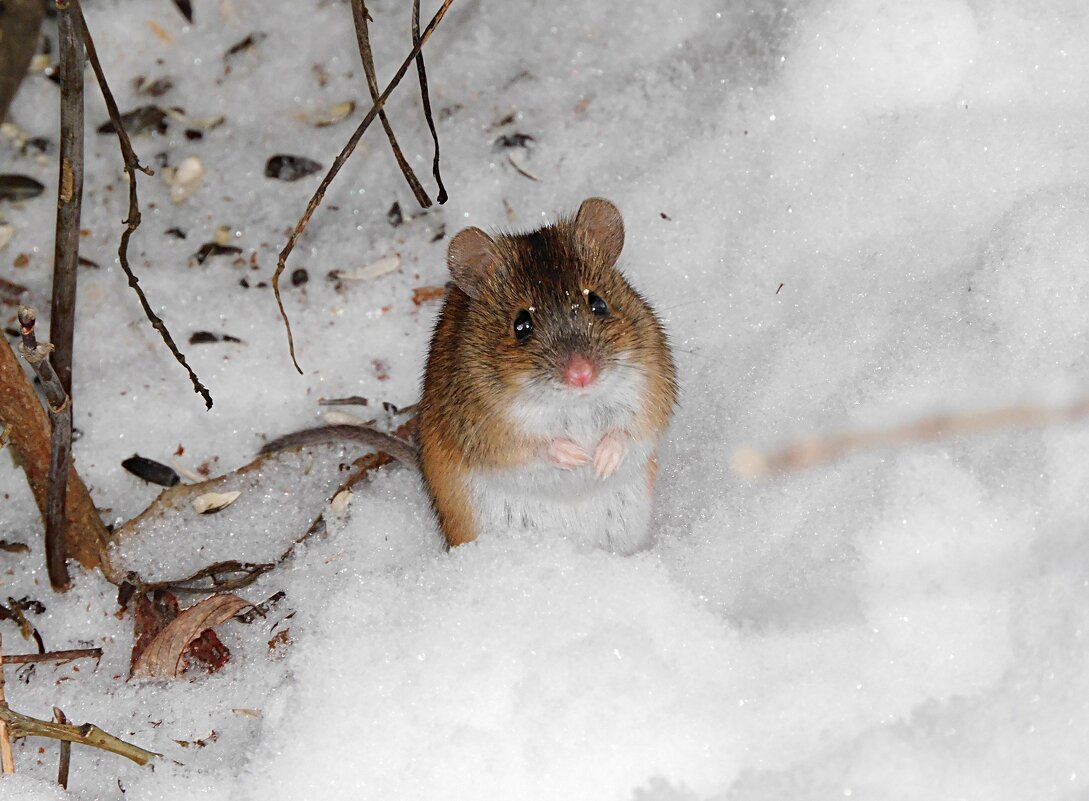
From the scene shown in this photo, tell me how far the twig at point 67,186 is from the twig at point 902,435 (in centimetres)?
216

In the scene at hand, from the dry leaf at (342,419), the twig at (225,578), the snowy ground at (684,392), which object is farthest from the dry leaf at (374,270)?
the twig at (225,578)

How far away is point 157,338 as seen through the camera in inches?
188

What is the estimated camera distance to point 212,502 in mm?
4426

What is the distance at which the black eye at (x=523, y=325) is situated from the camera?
363 cm

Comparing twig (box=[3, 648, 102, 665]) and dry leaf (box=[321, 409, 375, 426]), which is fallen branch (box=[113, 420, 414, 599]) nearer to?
dry leaf (box=[321, 409, 375, 426])

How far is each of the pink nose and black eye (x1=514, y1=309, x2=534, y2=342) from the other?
22 cm

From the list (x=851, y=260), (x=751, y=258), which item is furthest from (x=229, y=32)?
(x=851, y=260)

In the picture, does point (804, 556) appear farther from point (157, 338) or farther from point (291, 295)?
point (157, 338)

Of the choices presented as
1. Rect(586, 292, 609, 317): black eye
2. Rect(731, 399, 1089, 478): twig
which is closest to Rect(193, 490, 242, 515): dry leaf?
Rect(586, 292, 609, 317): black eye

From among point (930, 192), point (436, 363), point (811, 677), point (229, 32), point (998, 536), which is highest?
point (229, 32)

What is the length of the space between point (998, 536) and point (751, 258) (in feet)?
4.44

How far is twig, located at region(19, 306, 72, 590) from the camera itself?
338 cm

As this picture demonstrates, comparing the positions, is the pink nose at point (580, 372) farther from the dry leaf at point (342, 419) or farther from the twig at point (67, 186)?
the twig at point (67, 186)

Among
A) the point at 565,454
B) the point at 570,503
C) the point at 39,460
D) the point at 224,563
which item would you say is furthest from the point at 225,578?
the point at 565,454
